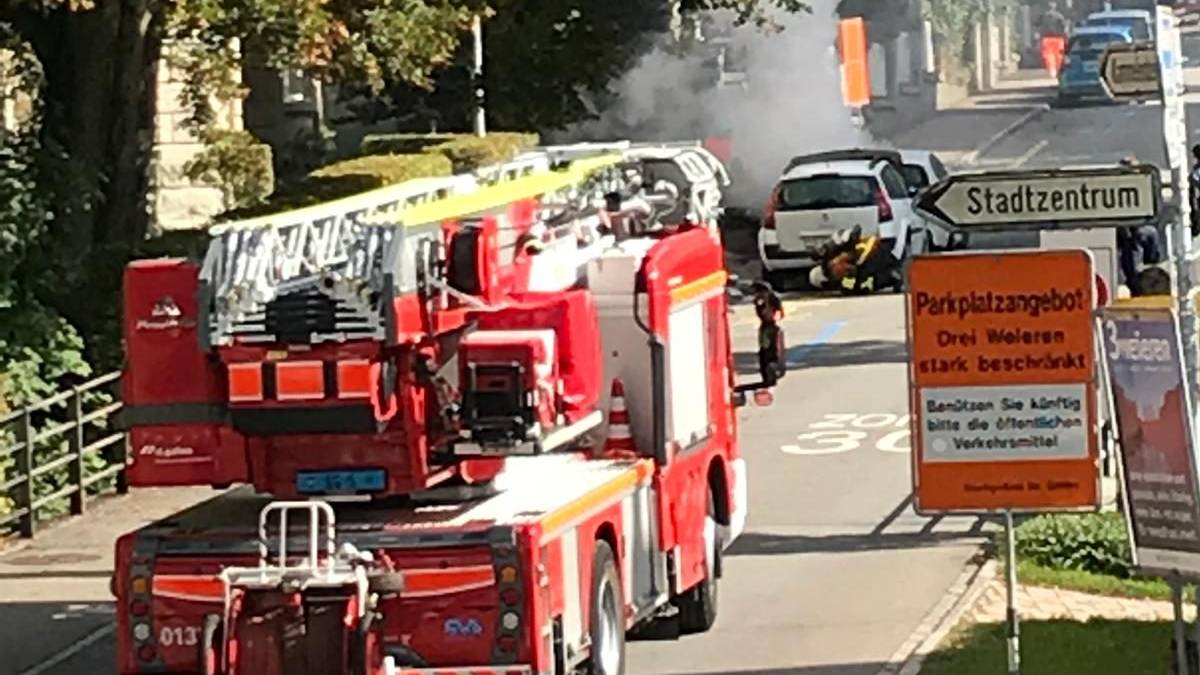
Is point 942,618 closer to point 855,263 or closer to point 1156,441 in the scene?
point 1156,441

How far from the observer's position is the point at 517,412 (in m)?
13.0

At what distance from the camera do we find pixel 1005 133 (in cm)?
6288

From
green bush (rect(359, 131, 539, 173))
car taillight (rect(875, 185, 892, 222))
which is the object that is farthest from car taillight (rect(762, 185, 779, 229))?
green bush (rect(359, 131, 539, 173))

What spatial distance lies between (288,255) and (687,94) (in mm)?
34631

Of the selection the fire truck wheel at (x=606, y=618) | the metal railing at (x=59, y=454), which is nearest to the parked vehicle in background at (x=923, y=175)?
the metal railing at (x=59, y=454)

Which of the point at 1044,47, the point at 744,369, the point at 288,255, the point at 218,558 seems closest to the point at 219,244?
the point at 288,255

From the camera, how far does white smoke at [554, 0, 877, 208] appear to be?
151ft

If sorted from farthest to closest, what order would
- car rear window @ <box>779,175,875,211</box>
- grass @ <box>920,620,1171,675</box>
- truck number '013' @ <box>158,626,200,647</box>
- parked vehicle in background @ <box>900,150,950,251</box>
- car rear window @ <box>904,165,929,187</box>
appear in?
car rear window @ <box>904,165,929,187</box>, parked vehicle in background @ <box>900,150,950,251</box>, car rear window @ <box>779,175,875,211</box>, grass @ <box>920,620,1171,675</box>, truck number '013' @ <box>158,626,200,647</box>

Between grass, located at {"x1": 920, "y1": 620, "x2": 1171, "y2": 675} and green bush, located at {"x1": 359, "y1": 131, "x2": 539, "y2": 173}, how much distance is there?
53.2 ft

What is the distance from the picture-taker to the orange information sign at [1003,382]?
503 inches

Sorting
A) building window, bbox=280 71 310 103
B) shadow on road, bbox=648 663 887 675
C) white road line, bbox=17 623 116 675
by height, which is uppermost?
building window, bbox=280 71 310 103

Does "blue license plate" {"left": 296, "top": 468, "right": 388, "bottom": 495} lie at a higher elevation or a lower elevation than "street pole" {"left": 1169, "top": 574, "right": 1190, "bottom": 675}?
higher

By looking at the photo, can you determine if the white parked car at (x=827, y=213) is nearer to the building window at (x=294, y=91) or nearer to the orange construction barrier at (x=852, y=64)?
the building window at (x=294, y=91)

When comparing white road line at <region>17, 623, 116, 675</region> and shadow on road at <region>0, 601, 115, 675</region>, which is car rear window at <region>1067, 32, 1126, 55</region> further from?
white road line at <region>17, 623, 116, 675</region>
